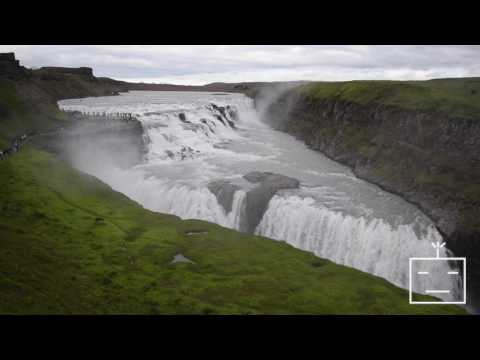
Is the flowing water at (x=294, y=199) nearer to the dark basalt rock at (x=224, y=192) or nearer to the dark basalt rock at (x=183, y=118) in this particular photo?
the dark basalt rock at (x=224, y=192)

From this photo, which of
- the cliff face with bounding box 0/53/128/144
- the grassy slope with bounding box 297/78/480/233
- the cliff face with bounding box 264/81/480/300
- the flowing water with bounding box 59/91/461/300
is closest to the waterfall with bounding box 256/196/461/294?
the flowing water with bounding box 59/91/461/300

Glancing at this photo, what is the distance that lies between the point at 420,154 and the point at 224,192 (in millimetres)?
19188

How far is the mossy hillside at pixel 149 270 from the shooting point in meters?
15.1

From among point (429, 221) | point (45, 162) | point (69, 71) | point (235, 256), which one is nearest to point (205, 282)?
point (235, 256)

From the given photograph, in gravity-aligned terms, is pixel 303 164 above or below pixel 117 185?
above

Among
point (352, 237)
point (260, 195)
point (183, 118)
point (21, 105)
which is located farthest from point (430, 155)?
point (21, 105)

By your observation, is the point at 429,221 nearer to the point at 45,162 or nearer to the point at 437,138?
the point at 437,138

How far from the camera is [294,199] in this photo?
30484 millimetres

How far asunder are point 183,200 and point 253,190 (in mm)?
6145

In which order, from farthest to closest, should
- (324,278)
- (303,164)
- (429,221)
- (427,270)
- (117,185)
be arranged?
(303,164) < (117,185) < (429,221) < (427,270) < (324,278)

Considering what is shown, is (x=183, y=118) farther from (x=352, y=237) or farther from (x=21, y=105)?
(x=352, y=237)

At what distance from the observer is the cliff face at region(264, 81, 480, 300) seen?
28016 millimetres

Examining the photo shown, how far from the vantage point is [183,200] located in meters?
32.8

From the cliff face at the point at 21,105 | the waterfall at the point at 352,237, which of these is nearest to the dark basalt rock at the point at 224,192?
the waterfall at the point at 352,237
